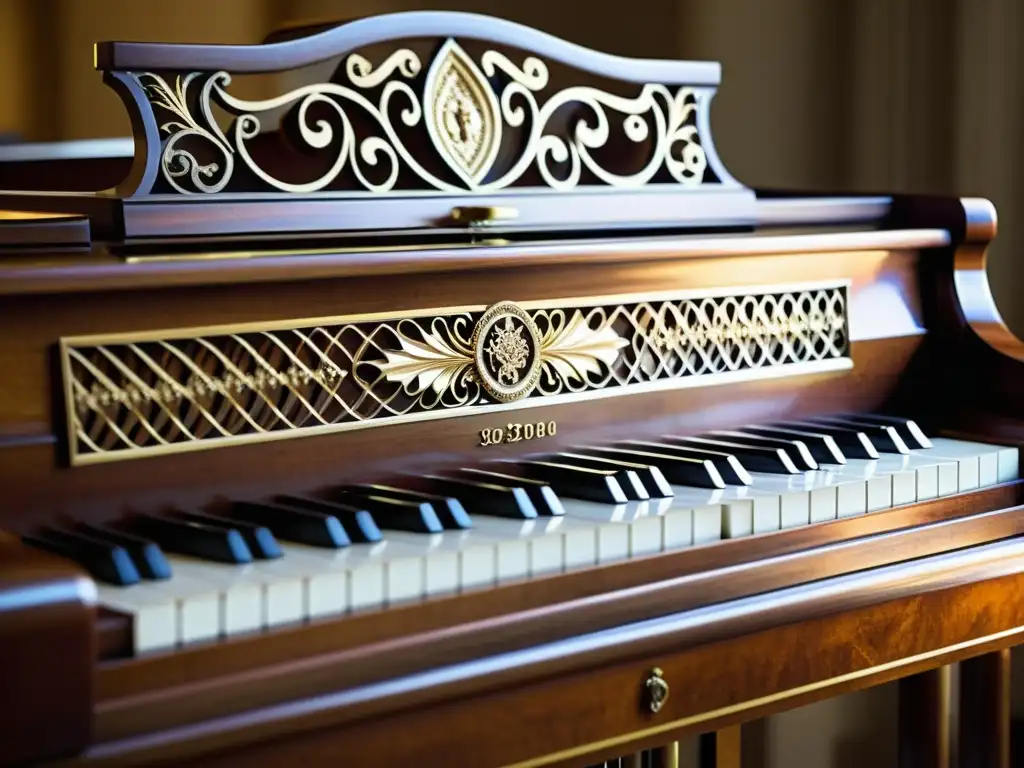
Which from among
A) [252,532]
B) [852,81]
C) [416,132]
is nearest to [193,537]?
[252,532]

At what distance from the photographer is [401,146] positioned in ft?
5.40

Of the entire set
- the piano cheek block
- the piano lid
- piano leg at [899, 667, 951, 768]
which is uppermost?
the piano lid

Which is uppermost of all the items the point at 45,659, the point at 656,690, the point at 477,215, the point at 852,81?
the point at 852,81

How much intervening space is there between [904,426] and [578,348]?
49 cm

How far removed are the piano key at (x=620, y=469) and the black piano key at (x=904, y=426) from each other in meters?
0.45

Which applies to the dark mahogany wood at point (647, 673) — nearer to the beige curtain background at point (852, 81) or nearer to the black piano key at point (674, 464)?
the black piano key at point (674, 464)

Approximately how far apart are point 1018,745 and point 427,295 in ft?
5.92

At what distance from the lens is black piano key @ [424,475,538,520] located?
1.42m

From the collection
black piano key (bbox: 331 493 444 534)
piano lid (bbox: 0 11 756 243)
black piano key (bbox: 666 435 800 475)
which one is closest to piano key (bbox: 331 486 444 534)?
black piano key (bbox: 331 493 444 534)

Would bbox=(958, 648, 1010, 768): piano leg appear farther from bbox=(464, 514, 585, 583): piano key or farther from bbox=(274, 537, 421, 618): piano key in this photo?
bbox=(274, 537, 421, 618): piano key

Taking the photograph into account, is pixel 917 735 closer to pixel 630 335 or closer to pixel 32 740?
pixel 630 335

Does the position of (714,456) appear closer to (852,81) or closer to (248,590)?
(248,590)

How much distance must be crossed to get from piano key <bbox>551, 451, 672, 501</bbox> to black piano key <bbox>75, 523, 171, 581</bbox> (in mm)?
499

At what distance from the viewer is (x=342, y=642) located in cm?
120
